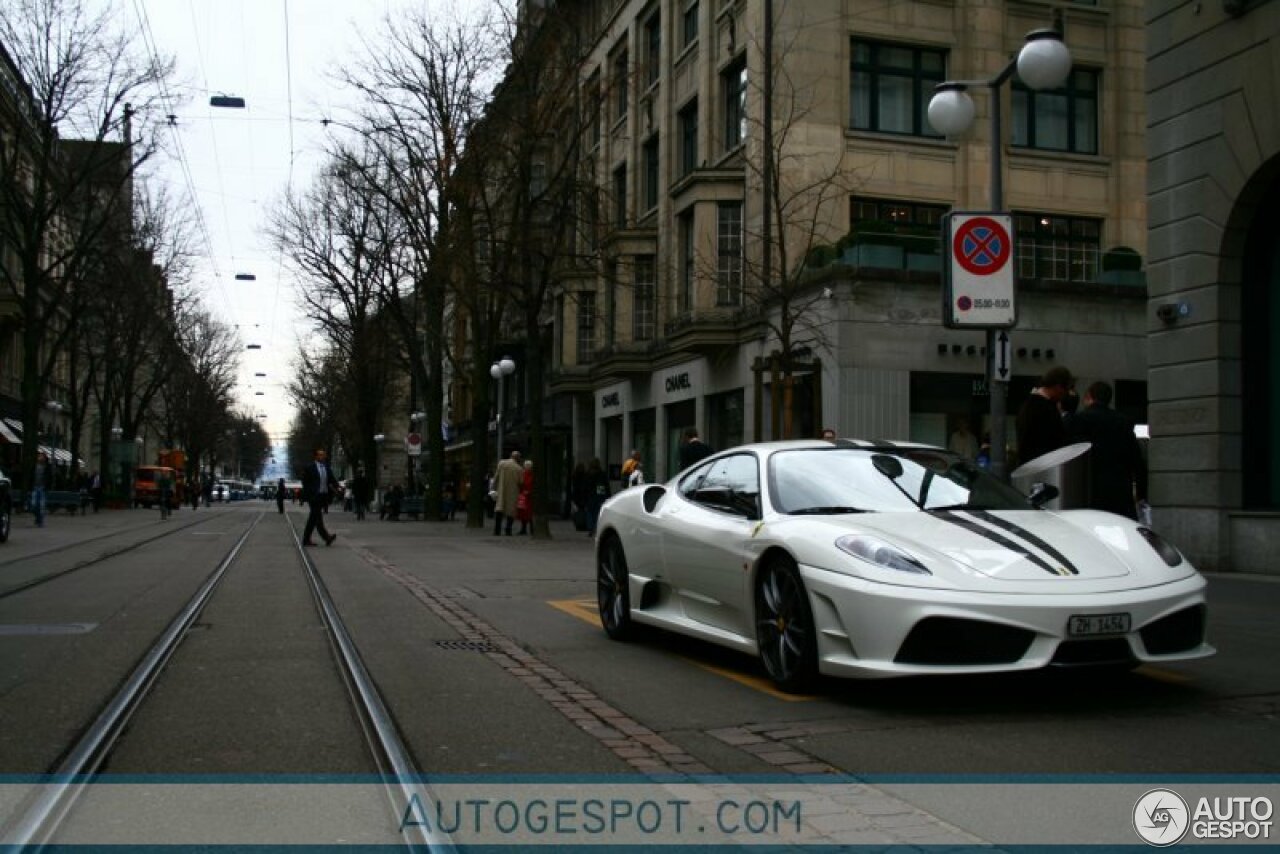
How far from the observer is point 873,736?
18.6 ft

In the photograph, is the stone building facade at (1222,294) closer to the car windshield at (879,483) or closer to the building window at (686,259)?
the car windshield at (879,483)

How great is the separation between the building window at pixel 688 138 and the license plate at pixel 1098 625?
28945mm

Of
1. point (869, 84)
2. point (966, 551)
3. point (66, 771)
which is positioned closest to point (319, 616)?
point (66, 771)

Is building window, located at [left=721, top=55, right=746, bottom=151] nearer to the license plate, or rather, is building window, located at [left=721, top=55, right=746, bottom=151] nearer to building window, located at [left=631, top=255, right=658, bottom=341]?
building window, located at [left=631, top=255, right=658, bottom=341]

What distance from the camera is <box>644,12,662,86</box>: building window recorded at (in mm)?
36719

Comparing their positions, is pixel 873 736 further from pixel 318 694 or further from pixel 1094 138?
pixel 1094 138

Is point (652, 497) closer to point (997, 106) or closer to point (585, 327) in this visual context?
point (997, 106)

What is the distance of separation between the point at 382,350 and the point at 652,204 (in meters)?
17.1

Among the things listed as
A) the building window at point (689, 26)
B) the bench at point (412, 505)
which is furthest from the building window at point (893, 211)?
the bench at point (412, 505)

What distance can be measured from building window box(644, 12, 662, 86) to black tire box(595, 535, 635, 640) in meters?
29.0

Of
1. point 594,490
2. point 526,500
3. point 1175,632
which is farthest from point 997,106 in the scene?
point 526,500

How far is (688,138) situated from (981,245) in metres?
23.9

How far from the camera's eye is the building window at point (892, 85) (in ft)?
95.8

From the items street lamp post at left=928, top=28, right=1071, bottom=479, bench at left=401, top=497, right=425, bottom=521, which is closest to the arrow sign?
street lamp post at left=928, top=28, right=1071, bottom=479
